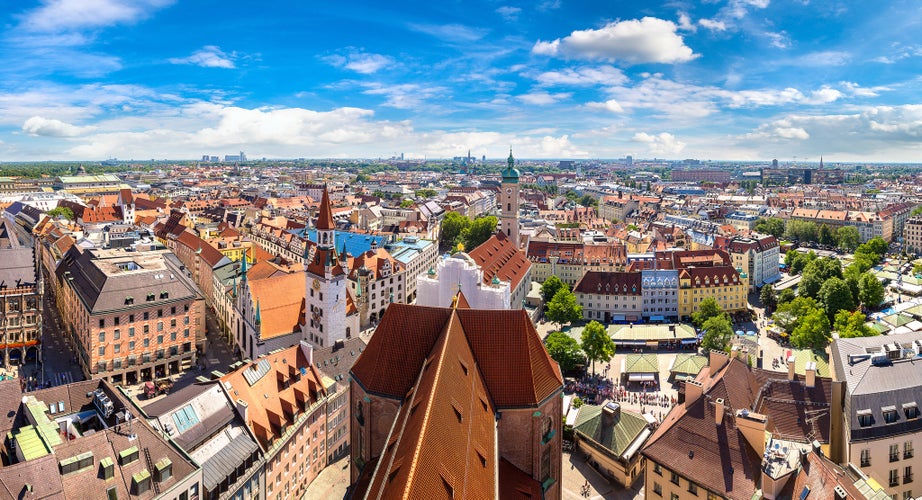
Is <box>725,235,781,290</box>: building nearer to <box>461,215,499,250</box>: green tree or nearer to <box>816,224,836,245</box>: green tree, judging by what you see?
<box>816,224,836,245</box>: green tree

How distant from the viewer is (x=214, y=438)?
37344mm

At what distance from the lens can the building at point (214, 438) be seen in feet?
116

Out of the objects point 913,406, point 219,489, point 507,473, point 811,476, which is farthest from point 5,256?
point 913,406

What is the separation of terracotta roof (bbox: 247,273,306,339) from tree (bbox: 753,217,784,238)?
146175 millimetres

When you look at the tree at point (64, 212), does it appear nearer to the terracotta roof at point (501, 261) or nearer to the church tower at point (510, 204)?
the church tower at point (510, 204)

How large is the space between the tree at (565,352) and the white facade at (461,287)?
9381 millimetres

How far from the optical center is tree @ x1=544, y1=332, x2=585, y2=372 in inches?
2675

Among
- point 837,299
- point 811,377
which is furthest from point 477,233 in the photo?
point 811,377

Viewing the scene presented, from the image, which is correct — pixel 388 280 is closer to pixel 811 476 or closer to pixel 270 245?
pixel 270 245

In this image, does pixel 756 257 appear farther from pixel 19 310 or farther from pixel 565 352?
pixel 19 310

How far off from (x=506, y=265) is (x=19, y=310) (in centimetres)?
6500

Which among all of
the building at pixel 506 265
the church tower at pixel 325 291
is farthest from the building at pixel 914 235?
the church tower at pixel 325 291

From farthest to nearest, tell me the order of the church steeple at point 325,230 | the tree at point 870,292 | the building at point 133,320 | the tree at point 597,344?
the tree at point 870,292, the tree at point 597,344, the building at point 133,320, the church steeple at point 325,230

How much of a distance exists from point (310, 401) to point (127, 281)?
107 feet
